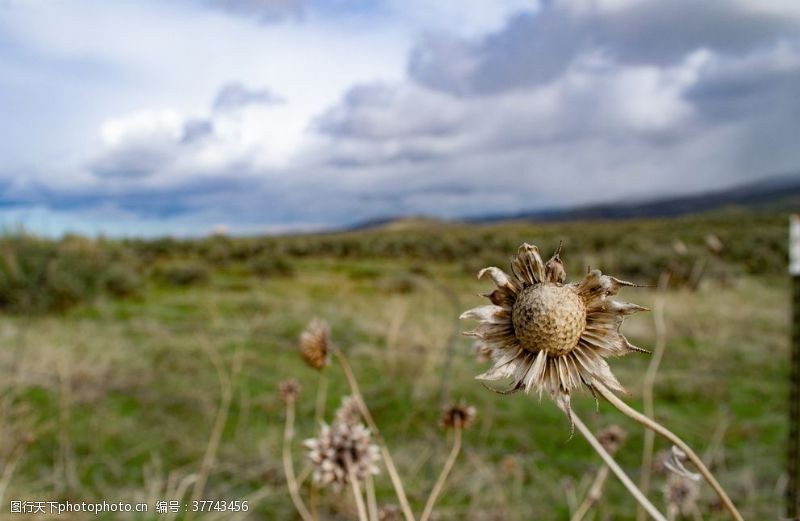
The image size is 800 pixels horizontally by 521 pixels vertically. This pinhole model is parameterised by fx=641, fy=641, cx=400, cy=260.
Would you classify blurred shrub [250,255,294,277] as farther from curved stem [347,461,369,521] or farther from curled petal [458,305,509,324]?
curled petal [458,305,509,324]

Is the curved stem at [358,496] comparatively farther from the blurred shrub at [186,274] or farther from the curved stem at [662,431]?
the blurred shrub at [186,274]

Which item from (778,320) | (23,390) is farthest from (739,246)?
(23,390)

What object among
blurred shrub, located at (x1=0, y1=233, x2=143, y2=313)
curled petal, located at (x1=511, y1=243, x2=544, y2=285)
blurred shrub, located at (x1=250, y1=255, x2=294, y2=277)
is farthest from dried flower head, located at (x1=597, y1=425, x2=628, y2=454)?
blurred shrub, located at (x1=250, y1=255, x2=294, y2=277)

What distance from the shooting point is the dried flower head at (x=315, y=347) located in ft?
3.45

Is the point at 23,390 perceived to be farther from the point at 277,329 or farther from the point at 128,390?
the point at 277,329

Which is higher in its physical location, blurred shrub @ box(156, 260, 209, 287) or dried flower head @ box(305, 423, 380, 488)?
dried flower head @ box(305, 423, 380, 488)

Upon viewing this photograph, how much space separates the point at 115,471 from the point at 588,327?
3.54m

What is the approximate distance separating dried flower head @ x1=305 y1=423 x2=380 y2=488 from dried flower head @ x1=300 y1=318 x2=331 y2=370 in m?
0.17

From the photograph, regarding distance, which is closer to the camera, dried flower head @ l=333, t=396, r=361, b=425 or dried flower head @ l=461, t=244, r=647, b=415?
dried flower head @ l=461, t=244, r=647, b=415

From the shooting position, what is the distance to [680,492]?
50.1 inches

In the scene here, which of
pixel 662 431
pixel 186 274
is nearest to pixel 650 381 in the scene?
pixel 662 431

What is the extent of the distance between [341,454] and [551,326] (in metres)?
0.43

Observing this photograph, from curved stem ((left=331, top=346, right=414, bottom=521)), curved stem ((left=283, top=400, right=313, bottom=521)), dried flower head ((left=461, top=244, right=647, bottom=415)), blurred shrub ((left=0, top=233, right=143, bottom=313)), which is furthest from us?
blurred shrub ((left=0, top=233, right=143, bottom=313))

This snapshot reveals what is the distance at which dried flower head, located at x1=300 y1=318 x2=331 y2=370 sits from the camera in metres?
1.05
